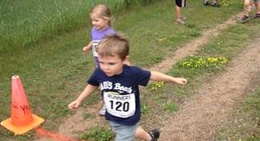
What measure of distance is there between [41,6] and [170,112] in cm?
509

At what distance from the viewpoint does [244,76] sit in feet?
22.8

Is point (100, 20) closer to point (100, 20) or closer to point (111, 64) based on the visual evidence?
point (100, 20)

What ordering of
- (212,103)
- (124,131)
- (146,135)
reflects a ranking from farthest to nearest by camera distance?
(212,103) → (146,135) → (124,131)

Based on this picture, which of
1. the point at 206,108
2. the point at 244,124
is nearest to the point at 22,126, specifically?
the point at 206,108

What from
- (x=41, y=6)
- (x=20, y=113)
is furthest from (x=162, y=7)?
(x=20, y=113)

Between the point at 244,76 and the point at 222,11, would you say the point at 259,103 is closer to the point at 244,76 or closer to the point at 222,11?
the point at 244,76

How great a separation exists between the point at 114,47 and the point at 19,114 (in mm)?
2165

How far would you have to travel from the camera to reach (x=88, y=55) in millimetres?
8203

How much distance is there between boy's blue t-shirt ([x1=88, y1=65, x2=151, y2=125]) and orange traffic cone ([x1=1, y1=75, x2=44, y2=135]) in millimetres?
1522

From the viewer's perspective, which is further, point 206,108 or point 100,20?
point 206,108

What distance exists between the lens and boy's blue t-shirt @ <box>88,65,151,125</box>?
3.87 m

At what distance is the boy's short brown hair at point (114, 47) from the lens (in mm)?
3631

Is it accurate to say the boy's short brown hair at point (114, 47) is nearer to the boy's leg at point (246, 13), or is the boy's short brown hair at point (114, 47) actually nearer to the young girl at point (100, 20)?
the young girl at point (100, 20)

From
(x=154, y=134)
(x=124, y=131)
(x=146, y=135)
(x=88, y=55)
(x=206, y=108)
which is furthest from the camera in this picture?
(x=88, y=55)
